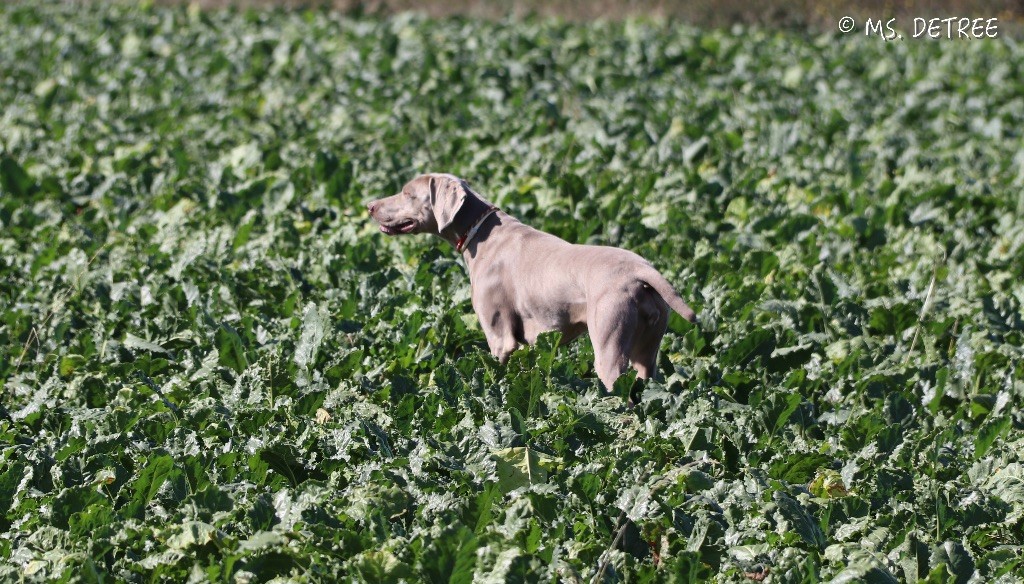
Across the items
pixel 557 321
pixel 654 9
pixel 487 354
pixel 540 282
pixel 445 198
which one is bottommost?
pixel 654 9

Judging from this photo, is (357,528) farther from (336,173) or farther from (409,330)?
(336,173)

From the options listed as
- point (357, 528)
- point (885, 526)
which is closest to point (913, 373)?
point (885, 526)

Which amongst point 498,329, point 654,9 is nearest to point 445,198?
point 498,329

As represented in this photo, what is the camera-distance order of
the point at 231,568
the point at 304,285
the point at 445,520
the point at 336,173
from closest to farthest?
the point at 231,568, the point at 445,520, the point at 304,285, the point at 336,173

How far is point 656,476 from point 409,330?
1691 millimetres

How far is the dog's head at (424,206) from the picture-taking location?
570 cm

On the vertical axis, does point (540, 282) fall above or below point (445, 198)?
below

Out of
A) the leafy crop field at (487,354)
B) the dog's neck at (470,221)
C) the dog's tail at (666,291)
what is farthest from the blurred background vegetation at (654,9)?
the dog's tail at (666,291)

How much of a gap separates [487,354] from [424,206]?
769 millimetres

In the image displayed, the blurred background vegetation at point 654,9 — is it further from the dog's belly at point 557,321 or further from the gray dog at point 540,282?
the dog's belly at point 557,321

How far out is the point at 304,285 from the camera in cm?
687

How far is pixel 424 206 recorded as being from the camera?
5.80m

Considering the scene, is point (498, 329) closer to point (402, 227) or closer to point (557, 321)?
point (557, 321)

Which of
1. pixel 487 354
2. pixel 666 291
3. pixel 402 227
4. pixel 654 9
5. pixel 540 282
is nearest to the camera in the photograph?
pixel 666 291
